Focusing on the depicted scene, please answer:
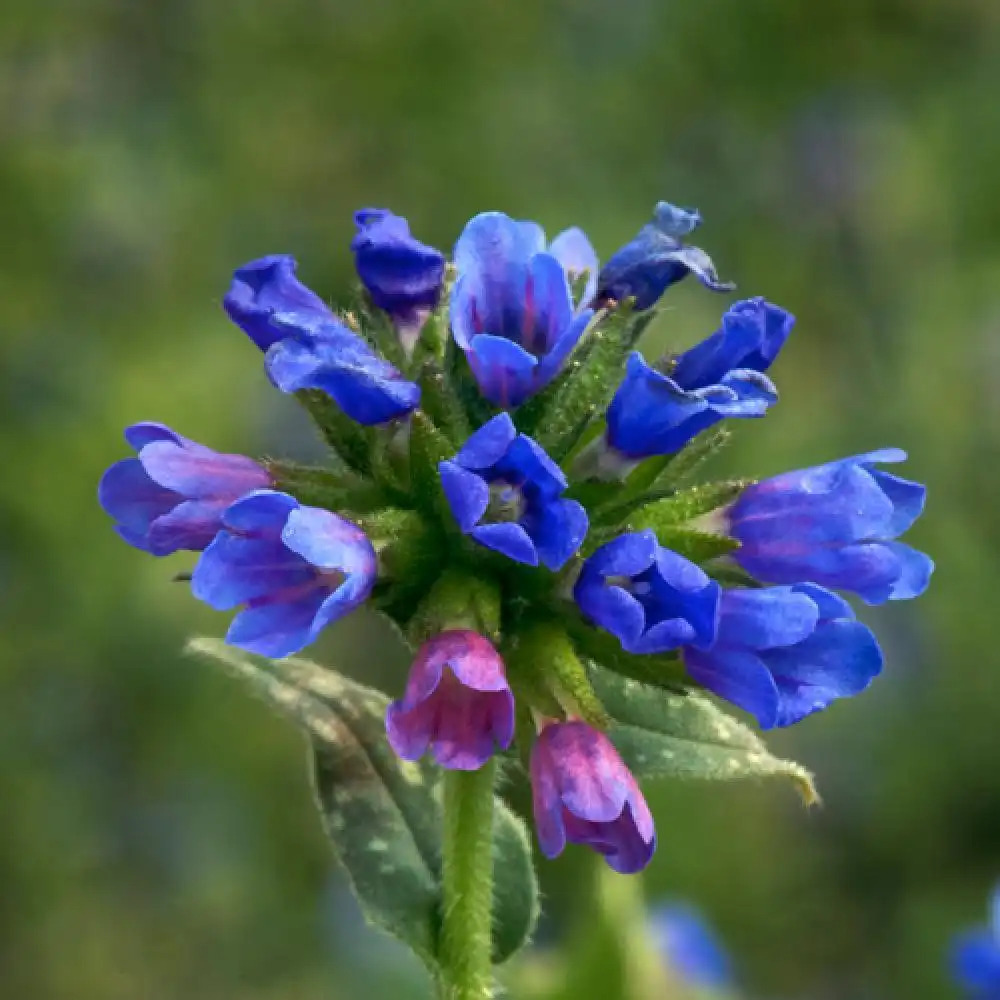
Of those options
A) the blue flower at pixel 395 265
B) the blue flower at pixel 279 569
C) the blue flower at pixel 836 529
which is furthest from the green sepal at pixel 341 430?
the blue flower at pixel 836 529

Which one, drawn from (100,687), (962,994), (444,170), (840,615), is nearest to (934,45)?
(444,170)

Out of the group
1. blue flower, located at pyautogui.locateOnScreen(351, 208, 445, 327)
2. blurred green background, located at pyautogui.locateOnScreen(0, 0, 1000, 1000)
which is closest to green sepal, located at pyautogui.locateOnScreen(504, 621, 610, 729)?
blue flower, located at pyautogui.locateOnScreen(351, 208, 445, 327)

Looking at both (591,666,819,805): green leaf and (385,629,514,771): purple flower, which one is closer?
(385,629,514,771): purple flower

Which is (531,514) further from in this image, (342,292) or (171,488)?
(342,292)

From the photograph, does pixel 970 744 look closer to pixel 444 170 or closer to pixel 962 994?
pixel 962 994

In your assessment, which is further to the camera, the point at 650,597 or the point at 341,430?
the point at 341,430

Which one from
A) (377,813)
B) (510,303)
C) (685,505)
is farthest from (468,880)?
(510,303)

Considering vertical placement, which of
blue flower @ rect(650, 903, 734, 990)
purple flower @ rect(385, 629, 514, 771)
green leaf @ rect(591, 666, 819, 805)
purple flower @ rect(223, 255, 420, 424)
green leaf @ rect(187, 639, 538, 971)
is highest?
purple flower @ rect(223, 255, 420, 424)

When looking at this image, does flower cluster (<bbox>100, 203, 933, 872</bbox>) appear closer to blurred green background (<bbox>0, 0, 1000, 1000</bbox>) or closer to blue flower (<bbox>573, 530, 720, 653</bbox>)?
blue flower (<bbox>573, 530, 720, 653</bbox>)
